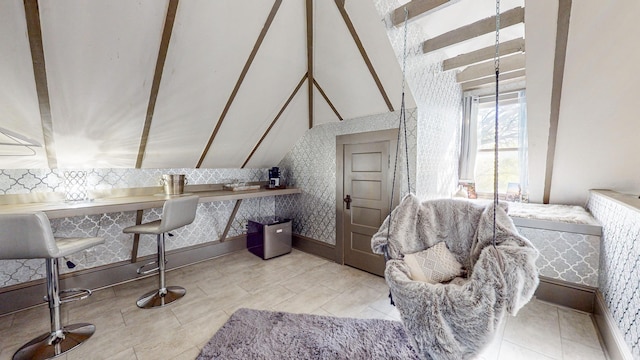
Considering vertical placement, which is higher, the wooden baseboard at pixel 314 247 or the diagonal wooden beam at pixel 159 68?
the diagonal wooden beam at pixel 159 68

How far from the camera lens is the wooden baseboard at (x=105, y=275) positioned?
2.48 meters

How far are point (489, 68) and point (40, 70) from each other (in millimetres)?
4320

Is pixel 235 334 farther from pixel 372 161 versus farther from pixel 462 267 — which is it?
pixel 372 161

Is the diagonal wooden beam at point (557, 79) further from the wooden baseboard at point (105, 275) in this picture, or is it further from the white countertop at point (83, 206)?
the wooden baseboard at point (105, 275)

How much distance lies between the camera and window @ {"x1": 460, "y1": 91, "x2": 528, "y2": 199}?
12.4 ft

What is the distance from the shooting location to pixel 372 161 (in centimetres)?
326

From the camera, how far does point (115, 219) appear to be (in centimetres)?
307

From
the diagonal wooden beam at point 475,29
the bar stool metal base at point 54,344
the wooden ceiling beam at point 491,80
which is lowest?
the bar stool metal base at point 54,344

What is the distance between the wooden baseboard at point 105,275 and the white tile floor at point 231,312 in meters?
0.11

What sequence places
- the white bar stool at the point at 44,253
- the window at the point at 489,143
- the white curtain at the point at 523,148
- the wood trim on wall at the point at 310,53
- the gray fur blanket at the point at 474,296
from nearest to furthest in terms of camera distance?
1. the gray fur blanket at the point at 474,296
2. the white bar stool at the point at 44,253
3. the wood trim on wall at the point at 310,53
4. the white curtain at the point at 523,148
5. the window at the point at 489,143

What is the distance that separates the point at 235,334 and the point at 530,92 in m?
3.45

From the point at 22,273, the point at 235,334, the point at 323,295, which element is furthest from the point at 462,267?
the point at 22,273

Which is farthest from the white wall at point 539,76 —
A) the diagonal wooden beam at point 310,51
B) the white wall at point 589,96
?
the diagonal wooden beam at point 310,51

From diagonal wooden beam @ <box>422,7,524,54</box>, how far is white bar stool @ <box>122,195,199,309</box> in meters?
2.98
